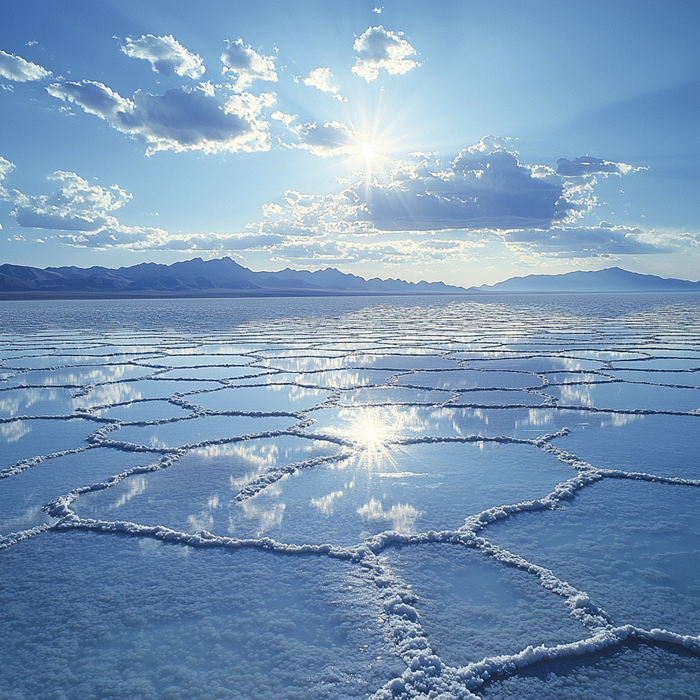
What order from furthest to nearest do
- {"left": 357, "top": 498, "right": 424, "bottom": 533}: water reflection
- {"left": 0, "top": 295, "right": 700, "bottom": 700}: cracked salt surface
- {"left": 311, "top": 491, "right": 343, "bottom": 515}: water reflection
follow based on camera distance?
{"left": 311, "top": 491, "right": 343, "bottom": 515}: water reflection → {"left": 357, "top": 498, "right": 424, "bottom": 533}: water reflection → {"left": 0, "top": 295, "right": 700, "bottom": 700}: cracked salt surface

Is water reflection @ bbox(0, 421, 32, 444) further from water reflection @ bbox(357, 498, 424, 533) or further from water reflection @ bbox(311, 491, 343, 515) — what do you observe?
water reflection @ bbox(357, 498, 424, 533)

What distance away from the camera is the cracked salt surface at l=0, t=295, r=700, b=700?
1.36m

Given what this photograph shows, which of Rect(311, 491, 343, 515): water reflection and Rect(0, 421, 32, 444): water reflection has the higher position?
Rect(311, 491, 343, 515): water reflection

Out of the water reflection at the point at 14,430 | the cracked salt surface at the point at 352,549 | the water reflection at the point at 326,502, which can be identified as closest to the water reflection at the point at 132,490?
the cracked salt surface at the point at 352,549

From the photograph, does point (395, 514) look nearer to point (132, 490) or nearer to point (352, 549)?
point (352, 549)

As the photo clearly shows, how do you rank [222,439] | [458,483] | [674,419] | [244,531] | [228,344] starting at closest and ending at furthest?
[244,531], [458,483], [222,439], [674,419], [228,344]

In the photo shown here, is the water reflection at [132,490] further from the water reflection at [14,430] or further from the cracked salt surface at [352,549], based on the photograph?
the water reflection at [14,430]

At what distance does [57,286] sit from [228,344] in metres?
119

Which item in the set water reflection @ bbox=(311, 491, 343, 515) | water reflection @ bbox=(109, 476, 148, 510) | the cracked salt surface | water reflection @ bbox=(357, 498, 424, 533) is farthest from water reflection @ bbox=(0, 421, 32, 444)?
water reflection @ bbox=(357, 498, 424, 533)

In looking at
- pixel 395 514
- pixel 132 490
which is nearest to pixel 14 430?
pixel 132 490

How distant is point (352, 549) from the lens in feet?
6.41

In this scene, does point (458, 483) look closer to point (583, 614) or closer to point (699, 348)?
point (583, 614)

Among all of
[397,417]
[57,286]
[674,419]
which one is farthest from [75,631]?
[57,286]

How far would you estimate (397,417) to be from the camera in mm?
4023
